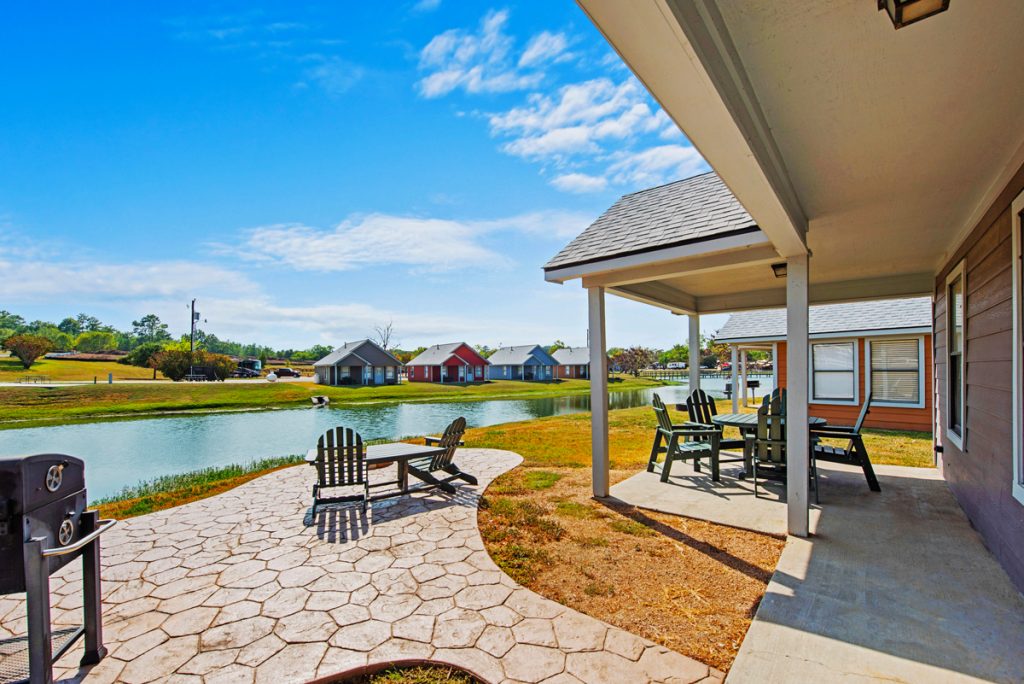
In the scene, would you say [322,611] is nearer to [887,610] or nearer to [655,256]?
[887,610]

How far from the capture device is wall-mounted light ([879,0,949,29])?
138 centimetres

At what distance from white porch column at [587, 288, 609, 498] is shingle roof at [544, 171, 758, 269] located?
525 millimetres

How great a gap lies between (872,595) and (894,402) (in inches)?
395

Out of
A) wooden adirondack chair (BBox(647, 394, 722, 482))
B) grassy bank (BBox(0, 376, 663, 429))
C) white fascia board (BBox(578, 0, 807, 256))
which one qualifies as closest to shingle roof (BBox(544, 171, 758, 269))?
white fascia board (BBox(578, 0, 807, 256))

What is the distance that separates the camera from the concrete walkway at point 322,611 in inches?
87.0

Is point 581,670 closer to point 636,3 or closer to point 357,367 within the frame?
point 636,3

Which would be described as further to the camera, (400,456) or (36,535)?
(400,456)

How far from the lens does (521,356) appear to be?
1821 inches

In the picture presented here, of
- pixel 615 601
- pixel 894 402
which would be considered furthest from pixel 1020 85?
pixel 894 402

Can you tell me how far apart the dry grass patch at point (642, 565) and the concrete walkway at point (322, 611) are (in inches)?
6.8

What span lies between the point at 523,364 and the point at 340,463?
40994mm

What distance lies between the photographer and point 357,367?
121ft

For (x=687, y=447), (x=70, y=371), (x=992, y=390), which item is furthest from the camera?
(x=70, y=371)

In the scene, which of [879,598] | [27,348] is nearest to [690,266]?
[879,598]
